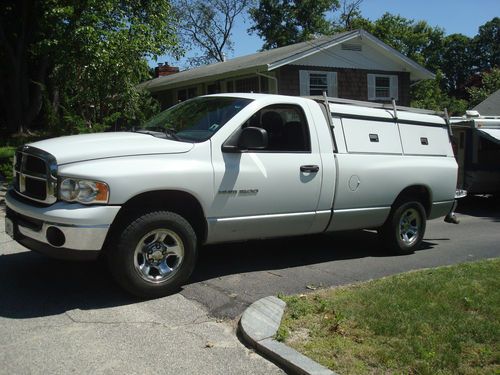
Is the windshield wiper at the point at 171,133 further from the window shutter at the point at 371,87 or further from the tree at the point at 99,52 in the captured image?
the window shutter at the point at 371,87

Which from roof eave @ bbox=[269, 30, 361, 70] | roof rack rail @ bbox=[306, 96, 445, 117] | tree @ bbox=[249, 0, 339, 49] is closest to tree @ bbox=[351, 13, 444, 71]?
tree @ bbox=[249, 0, 339, 49]

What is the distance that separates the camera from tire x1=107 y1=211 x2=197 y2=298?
495 cm

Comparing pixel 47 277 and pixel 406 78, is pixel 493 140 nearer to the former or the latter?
pixel 47 277

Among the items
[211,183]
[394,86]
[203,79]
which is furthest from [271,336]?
[394,86]

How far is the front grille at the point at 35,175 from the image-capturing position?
483 cm

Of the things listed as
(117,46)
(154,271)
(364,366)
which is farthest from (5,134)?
(364,366)

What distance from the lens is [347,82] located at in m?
21.8

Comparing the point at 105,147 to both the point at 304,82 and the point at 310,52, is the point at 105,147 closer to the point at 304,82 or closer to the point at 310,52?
the point at 310,52

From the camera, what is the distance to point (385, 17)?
1746 inches

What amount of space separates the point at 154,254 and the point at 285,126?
2.16 metres

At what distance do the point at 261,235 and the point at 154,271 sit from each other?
1.24 meters

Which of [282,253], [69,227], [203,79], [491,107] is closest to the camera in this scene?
[69,227]

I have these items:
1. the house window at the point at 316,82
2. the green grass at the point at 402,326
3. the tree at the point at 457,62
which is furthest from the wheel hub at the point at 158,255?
the tree at the point at 457,62

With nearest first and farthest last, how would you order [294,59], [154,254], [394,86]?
[154,254] → [294,59] → [394,86]
